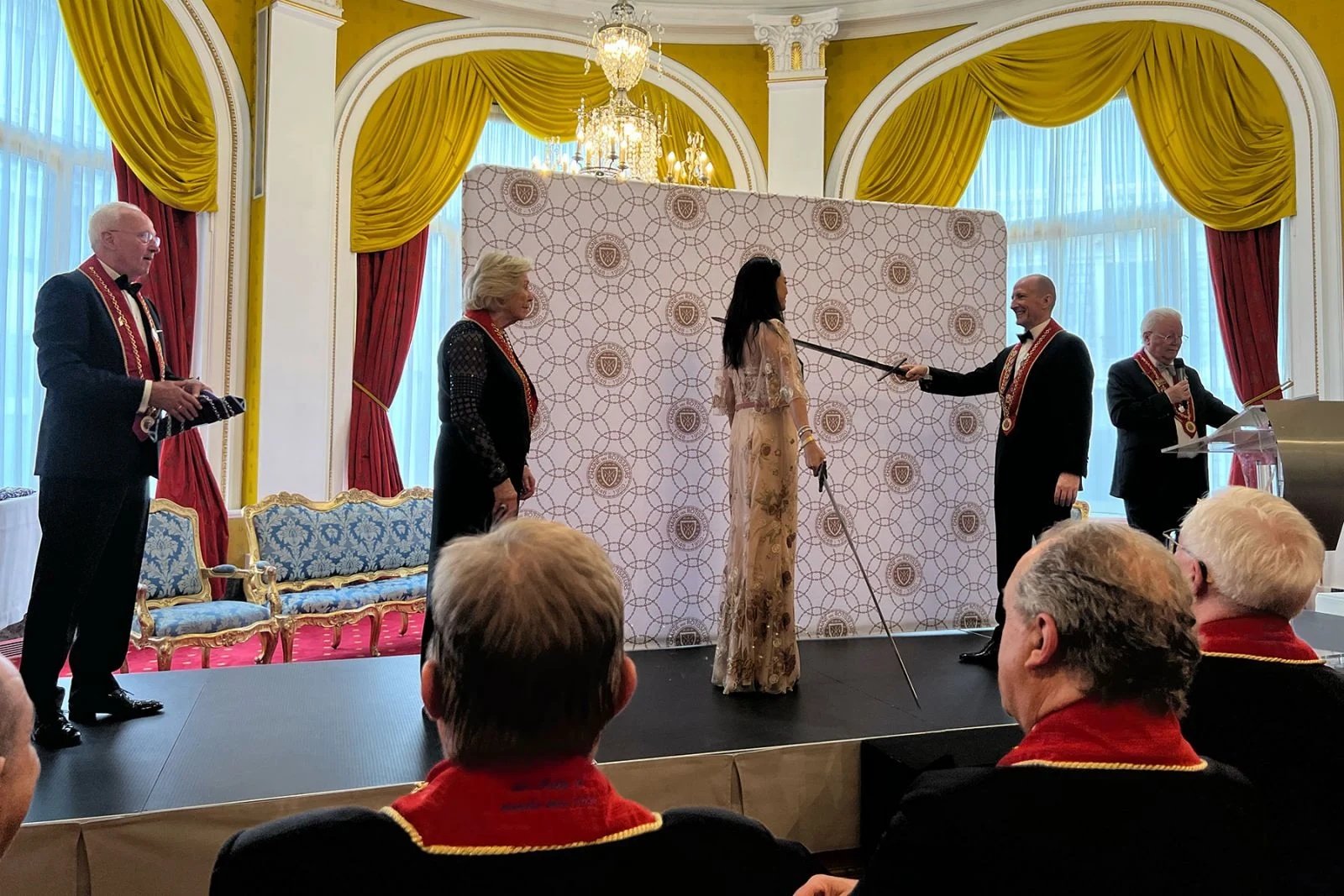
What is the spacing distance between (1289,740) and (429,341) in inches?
250

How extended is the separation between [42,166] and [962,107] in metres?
5.90

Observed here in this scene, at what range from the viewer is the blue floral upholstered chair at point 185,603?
447cm

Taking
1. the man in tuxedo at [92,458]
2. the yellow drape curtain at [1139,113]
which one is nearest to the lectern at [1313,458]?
the man in tuxedo at [92,458]

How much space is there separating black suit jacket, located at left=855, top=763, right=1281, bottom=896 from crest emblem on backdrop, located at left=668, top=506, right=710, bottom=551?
2929mm

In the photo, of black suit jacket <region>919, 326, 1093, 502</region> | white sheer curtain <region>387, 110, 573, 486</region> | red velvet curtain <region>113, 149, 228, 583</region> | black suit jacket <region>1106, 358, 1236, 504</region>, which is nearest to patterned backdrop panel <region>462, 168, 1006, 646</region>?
black suit jacket <region>1106, 358, 1236, 504</region>

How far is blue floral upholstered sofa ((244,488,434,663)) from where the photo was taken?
5207 millimetres

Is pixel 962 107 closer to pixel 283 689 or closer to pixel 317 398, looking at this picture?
pixel 317 398

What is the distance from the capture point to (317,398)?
6.31 meters

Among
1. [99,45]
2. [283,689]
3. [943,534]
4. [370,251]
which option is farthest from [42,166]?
[943,534]

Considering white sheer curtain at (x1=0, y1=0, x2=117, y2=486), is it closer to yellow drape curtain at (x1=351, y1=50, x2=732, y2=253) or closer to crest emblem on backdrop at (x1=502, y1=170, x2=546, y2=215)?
yellow drape curtain at (x1=351, y1=50, x2=732, y2=253)

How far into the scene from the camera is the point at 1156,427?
4.11 m

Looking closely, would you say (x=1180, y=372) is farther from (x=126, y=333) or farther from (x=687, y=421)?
(x=126, y=333)

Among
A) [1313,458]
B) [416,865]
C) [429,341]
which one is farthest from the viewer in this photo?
[429,341]

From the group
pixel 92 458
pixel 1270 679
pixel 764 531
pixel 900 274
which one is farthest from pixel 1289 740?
pixel 900 274
